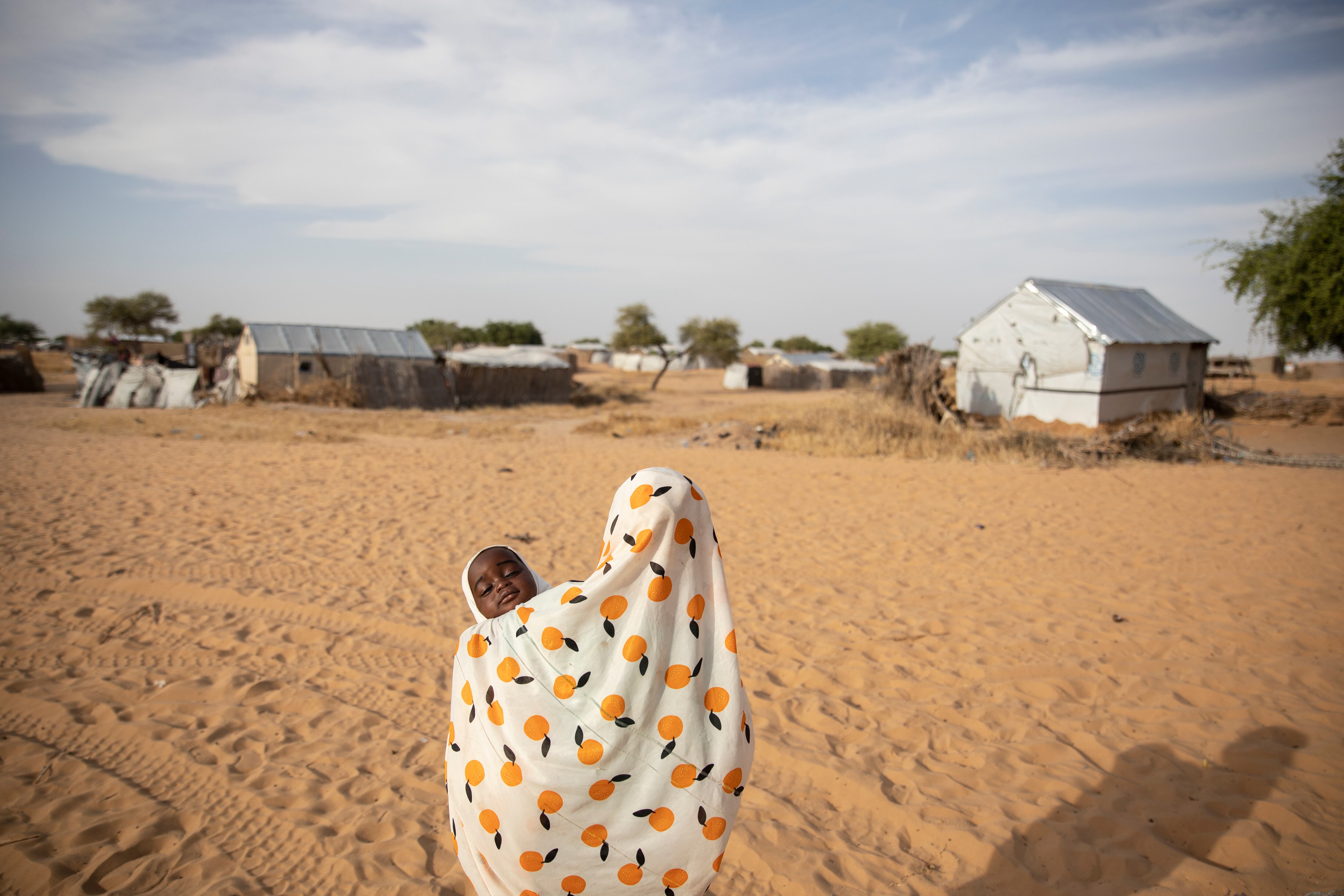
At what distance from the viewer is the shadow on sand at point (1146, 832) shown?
2615 mm

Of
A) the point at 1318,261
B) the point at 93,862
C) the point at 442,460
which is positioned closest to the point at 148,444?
the point at 442,460

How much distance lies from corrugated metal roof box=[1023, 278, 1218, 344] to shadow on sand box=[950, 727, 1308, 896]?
12.2 meters

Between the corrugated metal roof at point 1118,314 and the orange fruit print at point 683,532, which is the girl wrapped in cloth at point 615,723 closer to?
the orange fruit print at point 683,532

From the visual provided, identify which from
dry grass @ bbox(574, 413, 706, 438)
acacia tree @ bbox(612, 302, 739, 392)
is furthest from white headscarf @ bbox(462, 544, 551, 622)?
acacia tree @ bbox(612, 302, 739, 392)

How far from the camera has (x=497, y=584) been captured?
1.87 meters

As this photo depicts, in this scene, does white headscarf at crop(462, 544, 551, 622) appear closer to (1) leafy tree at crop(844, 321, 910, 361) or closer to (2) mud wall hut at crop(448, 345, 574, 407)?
(2) mud wall hut at crop(448, 345, 574, 407)

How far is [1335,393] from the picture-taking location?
71.4 feet

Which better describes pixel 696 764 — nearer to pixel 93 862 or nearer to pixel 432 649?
pixel 93 862

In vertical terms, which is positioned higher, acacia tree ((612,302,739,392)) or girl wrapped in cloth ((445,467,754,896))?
acacia tree ((612,302,739,392))

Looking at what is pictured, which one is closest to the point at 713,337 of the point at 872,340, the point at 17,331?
the point at 872,340

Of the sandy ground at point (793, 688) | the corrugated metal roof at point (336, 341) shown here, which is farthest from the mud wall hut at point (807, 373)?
the sandy ground at point (793, 688)

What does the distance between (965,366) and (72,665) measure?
16439 millimetres

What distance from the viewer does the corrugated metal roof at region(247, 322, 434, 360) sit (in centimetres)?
2061

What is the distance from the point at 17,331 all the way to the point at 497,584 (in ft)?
244
